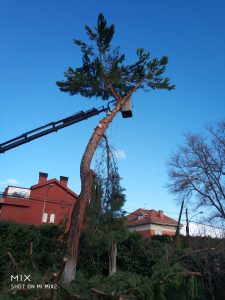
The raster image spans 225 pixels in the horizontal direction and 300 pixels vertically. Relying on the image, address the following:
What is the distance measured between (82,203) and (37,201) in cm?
2742

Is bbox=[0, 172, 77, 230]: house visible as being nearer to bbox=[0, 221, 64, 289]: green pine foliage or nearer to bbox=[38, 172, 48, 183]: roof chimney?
bbox=[38, 172, 48, 183]: roof chimney

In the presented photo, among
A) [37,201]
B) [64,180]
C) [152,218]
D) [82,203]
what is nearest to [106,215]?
[82,203]

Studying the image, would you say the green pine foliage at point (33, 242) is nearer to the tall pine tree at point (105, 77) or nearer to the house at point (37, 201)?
the tall pine tree at point (105, 77)

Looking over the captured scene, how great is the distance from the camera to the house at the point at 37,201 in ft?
106

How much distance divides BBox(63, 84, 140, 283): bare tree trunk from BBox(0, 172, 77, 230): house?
2299cm

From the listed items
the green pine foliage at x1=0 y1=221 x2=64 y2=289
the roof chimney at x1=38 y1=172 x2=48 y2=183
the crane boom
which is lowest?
the green pine foliage at x1=0 y1=221 x2=64 y2=289

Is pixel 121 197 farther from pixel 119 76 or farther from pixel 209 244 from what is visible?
pixel 119 76

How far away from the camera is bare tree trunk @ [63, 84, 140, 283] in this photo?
24.1ft

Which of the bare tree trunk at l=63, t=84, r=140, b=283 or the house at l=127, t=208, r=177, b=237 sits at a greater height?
the house at l=127, t=208, r=177, b=237

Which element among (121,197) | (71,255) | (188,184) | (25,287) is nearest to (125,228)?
(121,197)

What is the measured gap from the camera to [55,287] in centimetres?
420

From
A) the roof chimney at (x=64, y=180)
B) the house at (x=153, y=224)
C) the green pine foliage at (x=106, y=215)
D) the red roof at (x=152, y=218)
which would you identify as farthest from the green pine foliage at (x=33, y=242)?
the red roof at (x=152, y=218)

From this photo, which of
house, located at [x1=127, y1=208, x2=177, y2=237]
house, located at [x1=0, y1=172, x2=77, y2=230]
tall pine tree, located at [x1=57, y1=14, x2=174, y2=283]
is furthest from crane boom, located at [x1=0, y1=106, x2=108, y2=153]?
house, located at [x1=127, y1=208, x2=177, y2=237]

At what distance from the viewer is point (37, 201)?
3412cm
